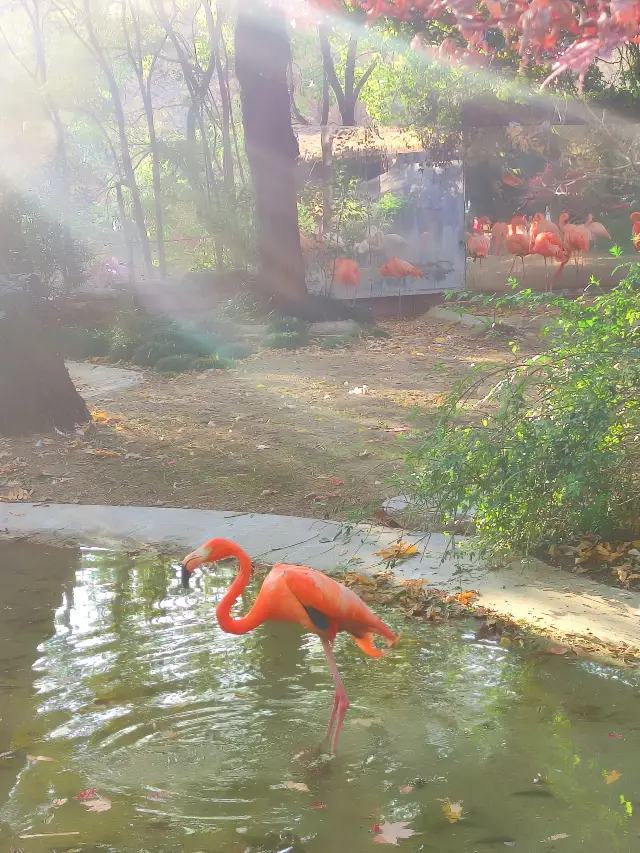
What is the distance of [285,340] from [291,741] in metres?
8.97

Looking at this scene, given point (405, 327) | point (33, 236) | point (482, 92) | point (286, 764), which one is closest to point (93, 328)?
point (33, 236)

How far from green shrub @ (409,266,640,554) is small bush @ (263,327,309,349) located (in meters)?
7.25

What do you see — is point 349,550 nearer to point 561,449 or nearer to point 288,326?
point 561,449

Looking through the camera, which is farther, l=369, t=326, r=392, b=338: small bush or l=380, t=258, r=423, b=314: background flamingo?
l=380, t=258, r=423, b=314: background flamingo

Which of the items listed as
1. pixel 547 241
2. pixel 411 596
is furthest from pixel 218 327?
pixel 411 596

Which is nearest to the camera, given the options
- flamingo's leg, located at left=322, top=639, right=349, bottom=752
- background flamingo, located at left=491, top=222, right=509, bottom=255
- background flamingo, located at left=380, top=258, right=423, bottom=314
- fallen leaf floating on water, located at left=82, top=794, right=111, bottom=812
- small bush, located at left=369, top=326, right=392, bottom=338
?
fallen leaf floating on water, located at left=82, top=794, right=111, bottom=812

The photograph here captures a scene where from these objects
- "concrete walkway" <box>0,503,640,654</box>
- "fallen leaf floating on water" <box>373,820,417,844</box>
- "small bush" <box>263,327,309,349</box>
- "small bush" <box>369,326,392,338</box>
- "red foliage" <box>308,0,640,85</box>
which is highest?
"red foliage" <box>308,0,640,85</box>

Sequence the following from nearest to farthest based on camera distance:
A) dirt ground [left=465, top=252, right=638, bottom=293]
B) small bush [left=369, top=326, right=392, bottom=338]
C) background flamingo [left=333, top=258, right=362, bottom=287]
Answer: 1. small bush [left=369, top=326, right=392, bottom=338]
2. background flamingo [left=333, top=258, right=362, bottom=287]
3. dirt ground [left=465, top=252, right=638, bottom=293]

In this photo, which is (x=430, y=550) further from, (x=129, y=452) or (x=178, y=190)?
(x=178, y=190)

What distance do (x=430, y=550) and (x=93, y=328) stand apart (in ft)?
30.2

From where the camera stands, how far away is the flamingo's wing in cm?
370

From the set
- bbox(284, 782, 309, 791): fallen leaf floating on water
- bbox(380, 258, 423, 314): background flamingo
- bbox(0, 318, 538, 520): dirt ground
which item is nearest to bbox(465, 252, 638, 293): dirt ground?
bbox(380, 258, 423, 314): background flamingo

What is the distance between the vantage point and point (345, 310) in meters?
14.1

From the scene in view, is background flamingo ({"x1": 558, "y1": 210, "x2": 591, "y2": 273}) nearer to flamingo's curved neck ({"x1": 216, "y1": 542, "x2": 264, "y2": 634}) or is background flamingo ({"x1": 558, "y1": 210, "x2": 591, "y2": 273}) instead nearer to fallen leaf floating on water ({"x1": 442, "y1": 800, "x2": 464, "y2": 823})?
flamingo's curved neck ({"x1": 216, "y1": 542, "x2": 264, "y2": 634})
